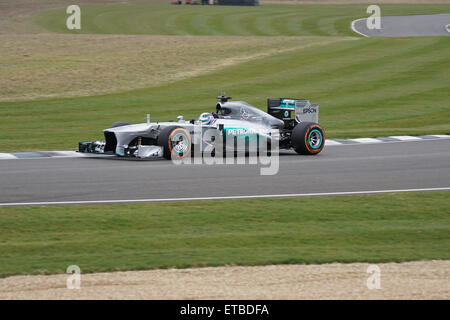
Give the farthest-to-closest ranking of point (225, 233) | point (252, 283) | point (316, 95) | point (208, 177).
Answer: point (316, 95) → point (208, 177) → point (225, 233) → point (252, 283)

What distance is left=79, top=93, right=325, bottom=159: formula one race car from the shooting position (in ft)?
55.2

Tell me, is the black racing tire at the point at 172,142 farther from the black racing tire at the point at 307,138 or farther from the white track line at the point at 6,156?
the white track line at the point at 6,156

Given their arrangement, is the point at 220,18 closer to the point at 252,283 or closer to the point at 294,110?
the point at 294,110

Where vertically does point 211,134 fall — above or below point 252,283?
above

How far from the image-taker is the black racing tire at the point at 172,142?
54.4 ft

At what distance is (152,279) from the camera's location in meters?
8.23

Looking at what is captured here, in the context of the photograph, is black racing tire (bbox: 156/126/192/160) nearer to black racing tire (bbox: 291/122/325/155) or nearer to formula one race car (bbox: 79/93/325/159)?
formula one race car (bbox: 79/93/325/159)

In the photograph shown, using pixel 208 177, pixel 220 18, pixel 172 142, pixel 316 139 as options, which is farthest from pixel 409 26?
pixel 208 177

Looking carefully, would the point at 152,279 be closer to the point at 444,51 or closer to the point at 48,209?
the point at 48,209

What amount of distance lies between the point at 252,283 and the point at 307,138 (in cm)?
988

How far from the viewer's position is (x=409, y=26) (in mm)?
54000

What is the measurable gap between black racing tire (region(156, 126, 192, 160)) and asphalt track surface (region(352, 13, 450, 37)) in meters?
35.2

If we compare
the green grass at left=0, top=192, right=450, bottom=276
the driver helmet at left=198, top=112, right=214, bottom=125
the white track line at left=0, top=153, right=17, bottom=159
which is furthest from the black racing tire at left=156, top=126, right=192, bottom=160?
the green grass at left=0, top=192, right=450, bottom=276
